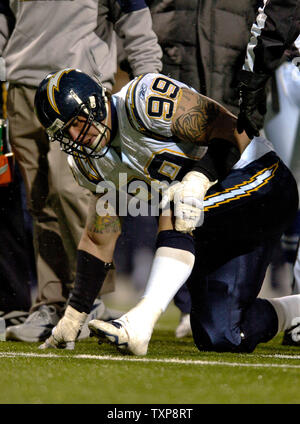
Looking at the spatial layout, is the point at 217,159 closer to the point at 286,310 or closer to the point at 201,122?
the point at 201,122

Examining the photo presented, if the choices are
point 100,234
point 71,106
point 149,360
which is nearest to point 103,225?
point 100,234

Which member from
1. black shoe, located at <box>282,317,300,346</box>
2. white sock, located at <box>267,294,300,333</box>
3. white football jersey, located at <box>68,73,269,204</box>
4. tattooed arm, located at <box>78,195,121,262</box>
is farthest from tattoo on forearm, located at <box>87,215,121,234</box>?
black shoe, located at <box>282,317,300,346</box>

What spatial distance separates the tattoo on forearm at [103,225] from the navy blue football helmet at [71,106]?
0.83 ft

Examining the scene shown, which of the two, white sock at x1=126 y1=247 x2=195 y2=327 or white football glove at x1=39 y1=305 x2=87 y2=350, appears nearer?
white sock at x1=126 y1=247 x2=195 y2=327

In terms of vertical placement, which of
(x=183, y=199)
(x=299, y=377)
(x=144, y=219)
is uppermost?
(x=183, y=199)

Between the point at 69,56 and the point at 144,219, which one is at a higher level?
the point at 69,56

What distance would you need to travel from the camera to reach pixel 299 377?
202 centimetres

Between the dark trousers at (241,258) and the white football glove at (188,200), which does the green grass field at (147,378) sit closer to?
the dark trousers at (241,258)

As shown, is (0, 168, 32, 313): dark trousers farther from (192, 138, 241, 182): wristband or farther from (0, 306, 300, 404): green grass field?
(192, 138, 241, 182): wristband

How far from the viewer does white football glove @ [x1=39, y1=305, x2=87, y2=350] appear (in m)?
2.78

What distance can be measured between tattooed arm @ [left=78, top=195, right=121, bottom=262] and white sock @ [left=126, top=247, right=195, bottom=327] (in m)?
0.41
